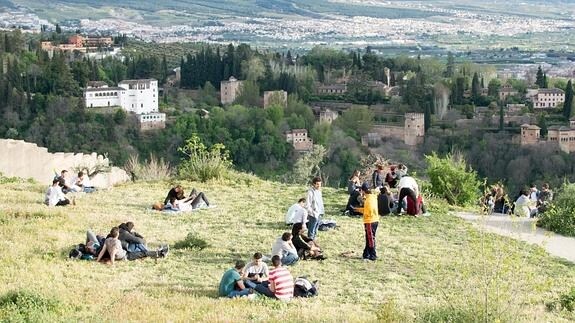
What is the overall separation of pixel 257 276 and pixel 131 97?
5912cm

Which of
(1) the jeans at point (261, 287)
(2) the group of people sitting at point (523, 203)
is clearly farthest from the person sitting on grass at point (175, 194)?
(1) the jeans at point (261, 287)

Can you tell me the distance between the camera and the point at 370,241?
36.5 ft

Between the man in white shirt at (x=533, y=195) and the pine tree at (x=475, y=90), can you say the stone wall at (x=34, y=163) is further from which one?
the pine tree at (x=475, y=90)

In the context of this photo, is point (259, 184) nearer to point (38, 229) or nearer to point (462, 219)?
point (462, 219)

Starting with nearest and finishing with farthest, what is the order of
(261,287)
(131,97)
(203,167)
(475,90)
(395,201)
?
(261,287) → (395,201) → (203,167) → (131,97) → (475,90)

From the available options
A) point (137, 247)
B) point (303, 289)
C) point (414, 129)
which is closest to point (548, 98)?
point (414, 129)

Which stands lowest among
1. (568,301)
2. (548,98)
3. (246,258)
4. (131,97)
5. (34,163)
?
(131,97)

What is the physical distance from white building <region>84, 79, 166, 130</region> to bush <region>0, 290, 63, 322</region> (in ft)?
180

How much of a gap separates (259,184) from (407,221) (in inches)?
167

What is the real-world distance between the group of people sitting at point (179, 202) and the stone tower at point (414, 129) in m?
50.9

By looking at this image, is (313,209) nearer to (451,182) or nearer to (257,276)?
(257,276)

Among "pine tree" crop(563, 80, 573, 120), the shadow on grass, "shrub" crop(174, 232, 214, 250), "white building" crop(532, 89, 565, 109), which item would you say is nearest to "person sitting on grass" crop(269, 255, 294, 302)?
the shadow on grass

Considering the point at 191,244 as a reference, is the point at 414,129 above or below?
below

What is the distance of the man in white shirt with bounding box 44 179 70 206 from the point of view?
537 inches
